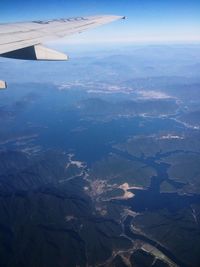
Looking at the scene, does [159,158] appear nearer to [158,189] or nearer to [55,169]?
[158,189]

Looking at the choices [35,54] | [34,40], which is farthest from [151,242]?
[34,40]

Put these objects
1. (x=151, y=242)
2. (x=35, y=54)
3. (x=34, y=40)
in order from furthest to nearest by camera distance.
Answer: (x=151, y=242) → (x=34, y=40) → (x=35, y=54)

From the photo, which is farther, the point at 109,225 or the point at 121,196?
the point at 121,196

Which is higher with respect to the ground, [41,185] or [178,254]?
[41,185]

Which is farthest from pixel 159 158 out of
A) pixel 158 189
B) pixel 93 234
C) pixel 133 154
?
pixel 93 234

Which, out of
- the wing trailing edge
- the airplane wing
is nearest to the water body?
the airplane wing

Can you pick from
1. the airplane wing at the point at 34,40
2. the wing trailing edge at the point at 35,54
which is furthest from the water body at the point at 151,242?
the wing trailing edge at the point at 35,54

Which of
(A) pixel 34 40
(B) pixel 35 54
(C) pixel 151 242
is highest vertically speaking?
(A) pixel 34 40

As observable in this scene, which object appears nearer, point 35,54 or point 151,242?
point 35,54

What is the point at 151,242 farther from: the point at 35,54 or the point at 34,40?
the point at 34,40

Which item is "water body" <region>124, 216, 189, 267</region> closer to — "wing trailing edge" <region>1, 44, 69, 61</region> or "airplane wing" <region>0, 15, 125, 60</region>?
"airplane wing" <region>0, 15, 125, 60</region>

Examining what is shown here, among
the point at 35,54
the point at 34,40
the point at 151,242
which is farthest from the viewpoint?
the point at 151,242
